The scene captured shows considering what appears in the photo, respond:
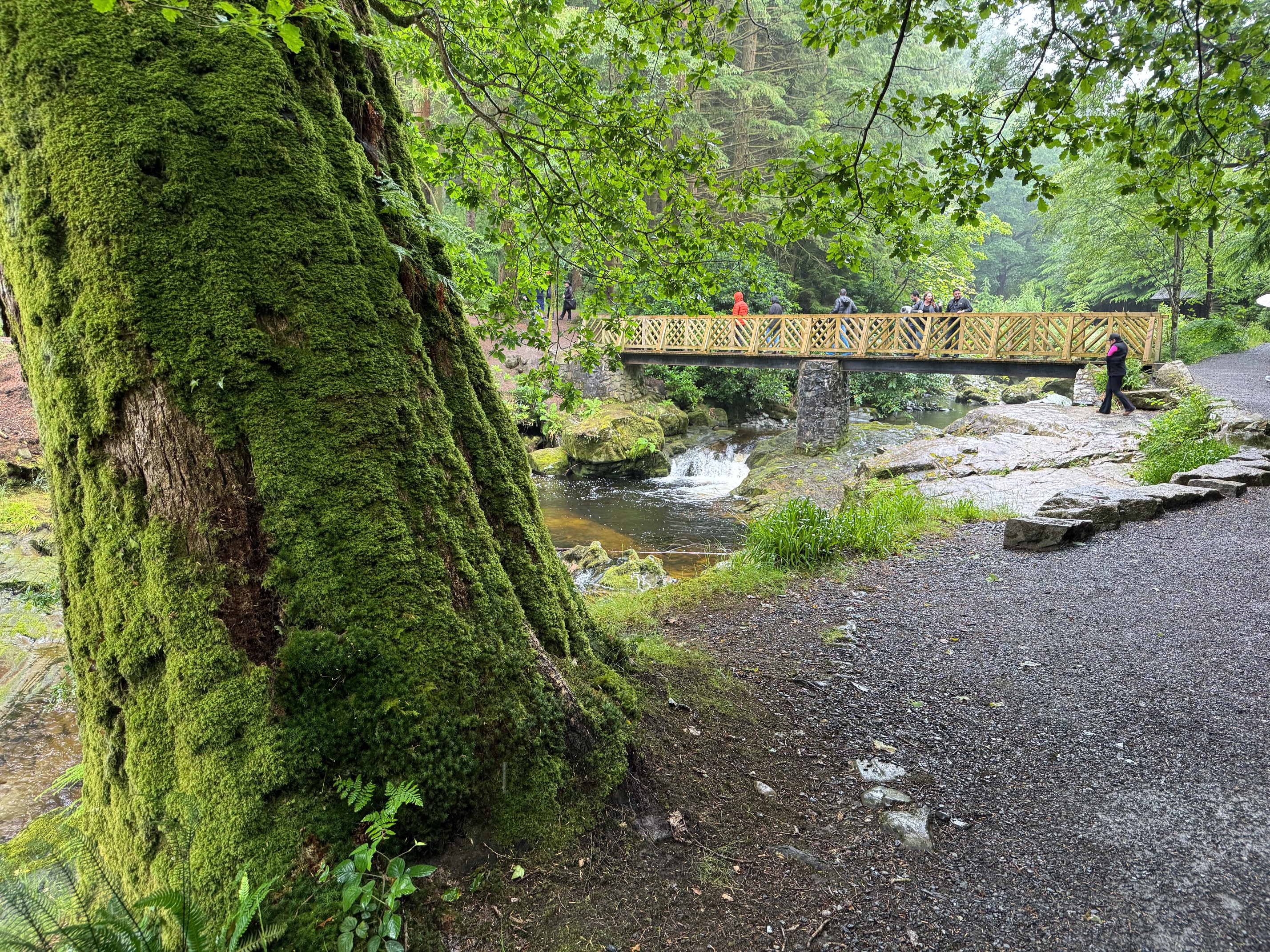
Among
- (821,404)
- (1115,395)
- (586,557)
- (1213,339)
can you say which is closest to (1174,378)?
(1115,395)

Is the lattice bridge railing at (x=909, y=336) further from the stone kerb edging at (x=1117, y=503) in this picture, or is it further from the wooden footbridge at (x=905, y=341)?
the stone kerb edging at (x=1117, y=503)

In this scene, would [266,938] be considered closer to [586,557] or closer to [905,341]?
[586,557]

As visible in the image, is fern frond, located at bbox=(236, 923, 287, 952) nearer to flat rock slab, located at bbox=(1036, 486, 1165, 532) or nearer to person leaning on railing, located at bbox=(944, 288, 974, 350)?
flat rock slab, located at bbox=(1036, 486, 1165, 532)

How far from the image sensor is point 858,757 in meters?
2.61

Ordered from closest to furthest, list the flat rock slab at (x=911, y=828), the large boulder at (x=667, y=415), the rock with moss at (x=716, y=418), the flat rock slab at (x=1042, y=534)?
the flat rock slab at (x=911, y=828), the flat rock slab at (x=1042, y=534), the large boulder at (x=667, y=415), the rock with moss at (x=716, y=418)

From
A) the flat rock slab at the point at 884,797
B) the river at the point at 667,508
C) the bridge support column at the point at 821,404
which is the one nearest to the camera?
the flat rock slab at the point at 884,797

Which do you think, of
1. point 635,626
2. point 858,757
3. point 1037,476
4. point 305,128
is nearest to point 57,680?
point 635,626

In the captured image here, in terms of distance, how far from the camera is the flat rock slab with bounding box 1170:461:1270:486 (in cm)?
647

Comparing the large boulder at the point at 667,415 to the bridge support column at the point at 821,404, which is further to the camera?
the large boulder at the point at 667,415

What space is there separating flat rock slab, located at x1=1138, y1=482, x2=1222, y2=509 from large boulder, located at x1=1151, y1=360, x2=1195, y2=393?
5954 millimetres

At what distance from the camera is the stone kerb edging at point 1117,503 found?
545 cm

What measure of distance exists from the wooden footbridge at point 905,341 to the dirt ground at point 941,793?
9236 mm

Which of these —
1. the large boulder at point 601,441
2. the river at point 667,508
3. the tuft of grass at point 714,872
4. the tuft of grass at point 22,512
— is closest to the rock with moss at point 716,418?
the river at point 667,508

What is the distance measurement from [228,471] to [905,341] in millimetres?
15024
